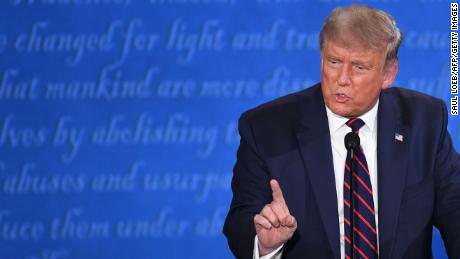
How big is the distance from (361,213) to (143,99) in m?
1.75

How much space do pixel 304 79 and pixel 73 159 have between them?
1.13 m

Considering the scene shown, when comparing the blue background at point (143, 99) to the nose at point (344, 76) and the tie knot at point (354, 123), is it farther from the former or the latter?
the nose at point (344, 76)

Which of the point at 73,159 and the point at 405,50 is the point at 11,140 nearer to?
the point at 73,159

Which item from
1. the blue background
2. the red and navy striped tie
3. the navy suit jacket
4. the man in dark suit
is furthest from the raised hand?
the blue background

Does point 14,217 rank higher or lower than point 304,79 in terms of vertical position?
lower

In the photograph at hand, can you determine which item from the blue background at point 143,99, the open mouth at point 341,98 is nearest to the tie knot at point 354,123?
the open mouth at point 341,98

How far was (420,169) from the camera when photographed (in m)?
2.90

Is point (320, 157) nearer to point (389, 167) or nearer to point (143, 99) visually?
point (389, 167)

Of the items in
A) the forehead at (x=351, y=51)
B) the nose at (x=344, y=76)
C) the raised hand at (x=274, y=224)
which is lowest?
the raised hand at (x=274, y=224)

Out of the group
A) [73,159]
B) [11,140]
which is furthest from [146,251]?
[11,140]

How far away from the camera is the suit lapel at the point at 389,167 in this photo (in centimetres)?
280

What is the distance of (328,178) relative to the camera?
9.27 ft

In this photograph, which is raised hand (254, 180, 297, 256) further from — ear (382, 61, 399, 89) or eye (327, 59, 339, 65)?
ear (382, 61, 399, 89)

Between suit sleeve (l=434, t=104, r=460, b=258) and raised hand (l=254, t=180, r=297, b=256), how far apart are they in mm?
563
